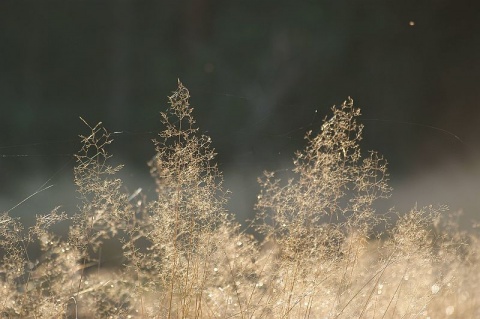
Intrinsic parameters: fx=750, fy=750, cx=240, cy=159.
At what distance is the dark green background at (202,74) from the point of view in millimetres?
5496

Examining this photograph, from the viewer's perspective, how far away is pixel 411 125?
21.7ft

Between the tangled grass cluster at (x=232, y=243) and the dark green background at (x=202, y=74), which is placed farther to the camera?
the dark green background at (x=202, y=74)

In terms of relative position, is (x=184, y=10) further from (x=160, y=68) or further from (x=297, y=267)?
(x=297, y=267)

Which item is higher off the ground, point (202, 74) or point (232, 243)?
point (202, 74)

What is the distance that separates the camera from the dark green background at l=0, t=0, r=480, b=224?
18.0ft

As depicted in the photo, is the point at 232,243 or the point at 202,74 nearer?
the point at 232,243

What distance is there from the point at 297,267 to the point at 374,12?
4.60 meters

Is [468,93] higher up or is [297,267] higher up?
[468,93]

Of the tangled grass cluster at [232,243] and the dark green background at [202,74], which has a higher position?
the dark green background at [202,74]

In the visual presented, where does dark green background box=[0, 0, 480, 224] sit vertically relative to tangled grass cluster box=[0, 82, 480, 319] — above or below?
above

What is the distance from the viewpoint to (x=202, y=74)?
5.70 meters

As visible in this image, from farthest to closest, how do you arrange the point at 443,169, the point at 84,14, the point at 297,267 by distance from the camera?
1. the point at 443,169
2. the point at 84,14
3. the point at 297,267

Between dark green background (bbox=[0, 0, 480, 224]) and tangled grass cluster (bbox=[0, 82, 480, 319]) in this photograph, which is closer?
tangled grass cluster (bbox=[0, 82, 480, 319])

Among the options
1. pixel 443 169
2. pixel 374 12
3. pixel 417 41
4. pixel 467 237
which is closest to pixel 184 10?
pixel 374 12
